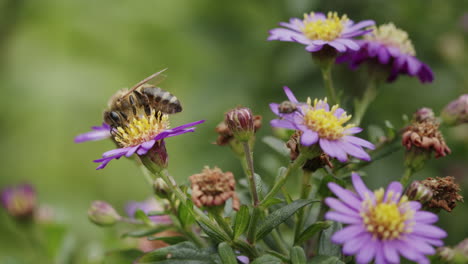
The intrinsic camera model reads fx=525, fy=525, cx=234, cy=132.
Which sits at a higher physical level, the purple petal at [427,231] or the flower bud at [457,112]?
the flower bud at [457,112]

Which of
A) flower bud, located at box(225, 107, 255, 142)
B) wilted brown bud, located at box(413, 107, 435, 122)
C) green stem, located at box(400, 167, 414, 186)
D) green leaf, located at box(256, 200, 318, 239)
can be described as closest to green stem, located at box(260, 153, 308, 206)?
green leaf, located at box(256, 200, 318, 239)

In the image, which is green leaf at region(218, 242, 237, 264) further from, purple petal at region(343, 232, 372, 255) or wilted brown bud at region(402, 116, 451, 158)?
wilted brown bud at region(402, 116, 451, 158)

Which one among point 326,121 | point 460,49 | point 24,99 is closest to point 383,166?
point 460,49

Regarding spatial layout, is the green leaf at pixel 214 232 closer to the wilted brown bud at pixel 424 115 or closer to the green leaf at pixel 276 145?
the green leaf at pixel 276 145

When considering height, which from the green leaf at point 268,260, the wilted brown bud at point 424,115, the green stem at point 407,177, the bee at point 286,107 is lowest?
the green leaf at point 268,260

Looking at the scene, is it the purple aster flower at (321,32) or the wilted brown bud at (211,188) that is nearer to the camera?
the wilted brown bud at (211,188)

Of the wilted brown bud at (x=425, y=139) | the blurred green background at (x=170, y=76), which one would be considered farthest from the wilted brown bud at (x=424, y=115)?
the blurred green background at (x=170, y=76)
